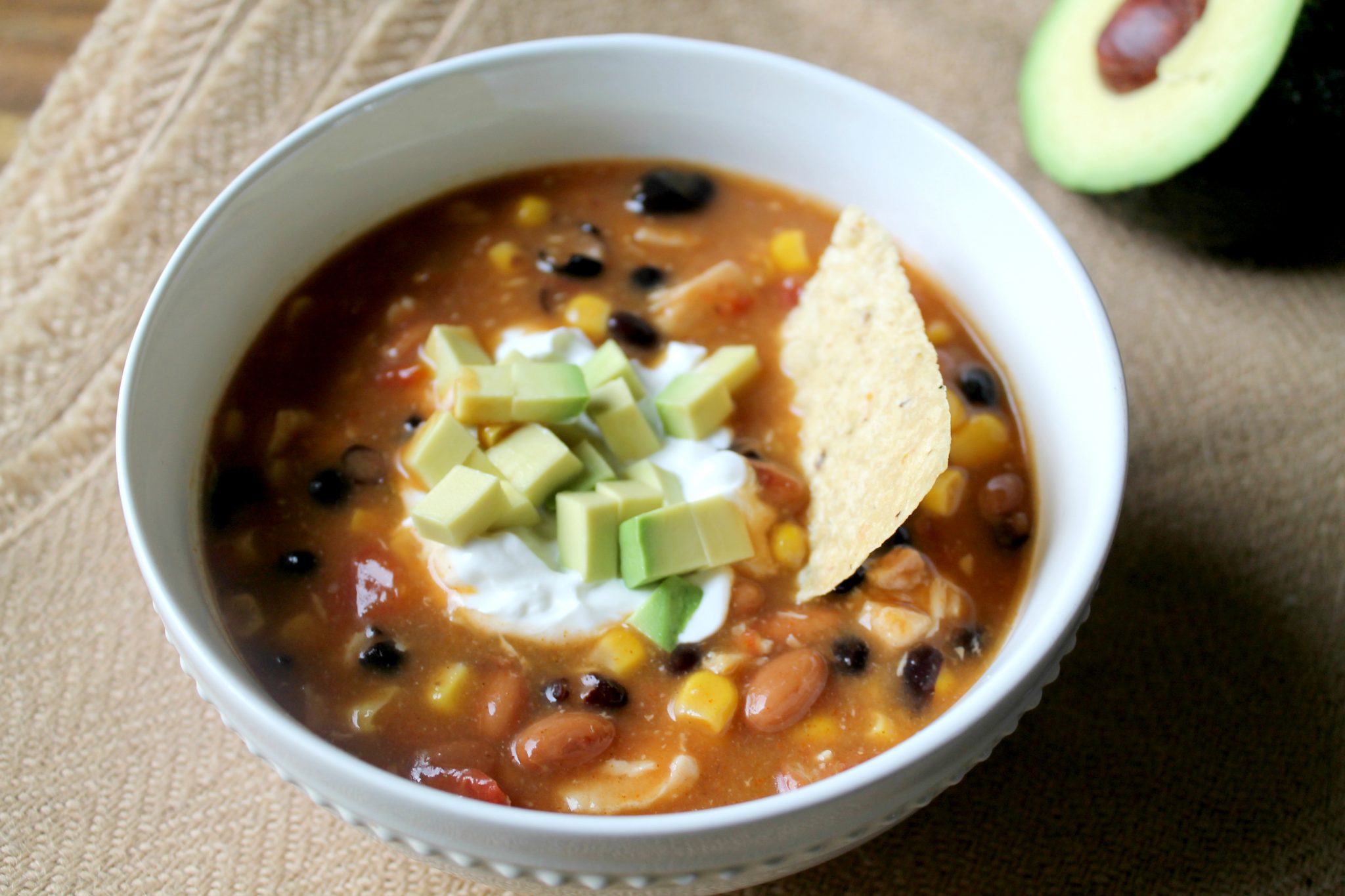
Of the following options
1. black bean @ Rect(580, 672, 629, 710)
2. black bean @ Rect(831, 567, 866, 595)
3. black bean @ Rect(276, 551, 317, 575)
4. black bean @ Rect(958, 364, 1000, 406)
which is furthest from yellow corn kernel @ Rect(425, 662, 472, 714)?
black bean @ Rect(958, 364, 1000, 406)

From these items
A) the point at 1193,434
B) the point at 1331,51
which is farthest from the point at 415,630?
the point at 1331,51

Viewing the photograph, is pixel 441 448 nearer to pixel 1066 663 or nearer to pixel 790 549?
pixel 790 549

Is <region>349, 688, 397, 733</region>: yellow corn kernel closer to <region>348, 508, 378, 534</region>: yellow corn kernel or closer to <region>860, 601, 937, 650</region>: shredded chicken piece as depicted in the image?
<region>348, 508, 378, 534</region>: yellow corn kernel

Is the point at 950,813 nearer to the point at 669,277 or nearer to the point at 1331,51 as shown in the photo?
the point at 669,277

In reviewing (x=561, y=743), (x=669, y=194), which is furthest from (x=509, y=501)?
(x=669, y=194)

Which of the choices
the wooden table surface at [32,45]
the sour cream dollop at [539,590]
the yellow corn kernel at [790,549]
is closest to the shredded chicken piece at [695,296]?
the sour cream dollop at [539,590]

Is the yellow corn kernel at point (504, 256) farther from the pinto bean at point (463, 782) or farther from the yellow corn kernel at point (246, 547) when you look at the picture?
the pinto bean at point (463, 782)
